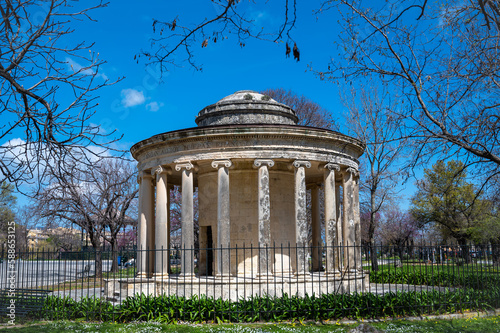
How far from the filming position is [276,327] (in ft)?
35.2

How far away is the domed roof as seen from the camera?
18.5 metres

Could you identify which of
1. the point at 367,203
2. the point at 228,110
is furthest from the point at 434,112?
the point at 367,203

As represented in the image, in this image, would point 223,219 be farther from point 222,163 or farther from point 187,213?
point 222,163

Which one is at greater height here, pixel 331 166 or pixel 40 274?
pixel 331 166

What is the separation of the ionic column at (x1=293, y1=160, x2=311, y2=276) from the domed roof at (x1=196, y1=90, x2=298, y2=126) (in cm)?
289

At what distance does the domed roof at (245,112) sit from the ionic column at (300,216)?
2.89m

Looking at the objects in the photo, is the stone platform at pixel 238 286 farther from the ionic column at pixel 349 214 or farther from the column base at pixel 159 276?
the ionic column at pixel 349 214

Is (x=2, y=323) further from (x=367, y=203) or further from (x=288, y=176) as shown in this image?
(x=367, y=203)

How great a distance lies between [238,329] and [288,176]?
922 cm

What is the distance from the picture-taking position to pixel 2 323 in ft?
40.2

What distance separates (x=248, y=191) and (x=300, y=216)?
114 inches

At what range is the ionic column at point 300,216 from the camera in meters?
15.2

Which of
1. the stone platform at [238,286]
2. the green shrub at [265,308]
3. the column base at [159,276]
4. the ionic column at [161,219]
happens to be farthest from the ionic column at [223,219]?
the green shrub at [265,308]

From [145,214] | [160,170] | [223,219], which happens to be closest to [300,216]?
[223,219]
